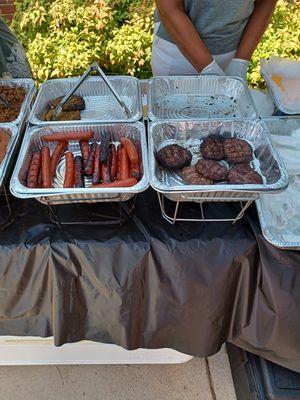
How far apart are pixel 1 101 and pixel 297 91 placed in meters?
1.65

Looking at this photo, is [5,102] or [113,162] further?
[5,102]

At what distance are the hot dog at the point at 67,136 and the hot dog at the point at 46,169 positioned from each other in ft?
0.22

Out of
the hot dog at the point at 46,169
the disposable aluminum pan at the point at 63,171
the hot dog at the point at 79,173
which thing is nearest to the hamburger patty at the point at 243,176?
the disposable aluminum pan at the point at 63,171

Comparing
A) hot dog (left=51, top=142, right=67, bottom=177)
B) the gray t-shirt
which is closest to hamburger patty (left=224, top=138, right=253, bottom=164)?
hot dog (left=51, top=142, right=67, bottom=177)

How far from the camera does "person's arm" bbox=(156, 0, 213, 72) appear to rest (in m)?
2.10

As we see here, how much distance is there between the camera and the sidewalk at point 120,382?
2137 mm

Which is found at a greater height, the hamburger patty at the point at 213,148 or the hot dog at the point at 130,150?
the hamburger patty at the point at 213,148

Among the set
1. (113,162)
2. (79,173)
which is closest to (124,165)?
(113,162)

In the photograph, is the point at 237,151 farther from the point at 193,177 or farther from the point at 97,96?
the point at 97,96

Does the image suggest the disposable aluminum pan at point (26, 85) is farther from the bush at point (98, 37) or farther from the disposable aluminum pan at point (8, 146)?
the bush at point (98, 37)

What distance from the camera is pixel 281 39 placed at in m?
4.31

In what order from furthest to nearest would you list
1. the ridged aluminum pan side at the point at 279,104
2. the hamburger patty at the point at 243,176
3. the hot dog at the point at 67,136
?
the ridged aluminum pan side at the point at 279,104 < the hot dog at the point at 67,136 < the hamburger patty at the point at 243,176

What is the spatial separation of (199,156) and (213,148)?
85 millimetres

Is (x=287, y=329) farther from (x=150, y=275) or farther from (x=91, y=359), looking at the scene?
(x=91, y=359)
